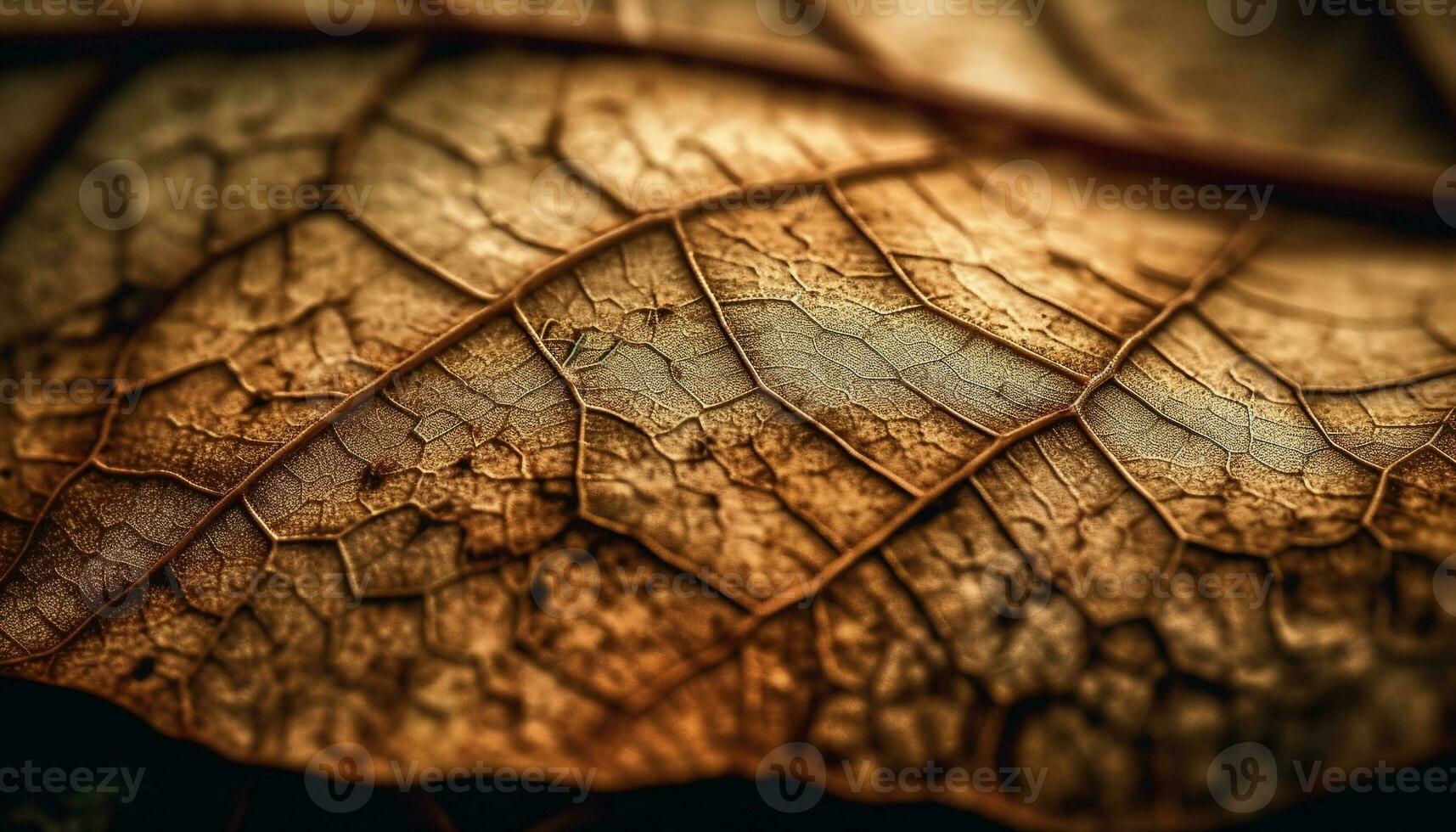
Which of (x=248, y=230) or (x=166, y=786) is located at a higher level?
(x=248, y=230)

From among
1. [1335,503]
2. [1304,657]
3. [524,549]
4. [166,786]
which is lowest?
[166,786]

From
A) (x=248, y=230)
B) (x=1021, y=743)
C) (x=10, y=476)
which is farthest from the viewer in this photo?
(x=248, y=230)

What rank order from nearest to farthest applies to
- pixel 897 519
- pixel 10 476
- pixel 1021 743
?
1. pixel 1021 743
2. pixel 897 519
3. pixel 10 476

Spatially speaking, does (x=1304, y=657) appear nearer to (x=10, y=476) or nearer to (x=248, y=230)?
(x=248, y=230)

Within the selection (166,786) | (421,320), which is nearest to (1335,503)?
(421,320)

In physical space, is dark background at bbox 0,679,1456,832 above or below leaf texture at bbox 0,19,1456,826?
below

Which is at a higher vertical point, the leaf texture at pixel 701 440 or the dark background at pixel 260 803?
the leaf texture at pixel 701 440

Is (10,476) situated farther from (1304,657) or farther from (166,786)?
(1304,657)

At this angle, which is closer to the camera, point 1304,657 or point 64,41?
point 1304,657

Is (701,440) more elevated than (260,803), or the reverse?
(701,440)
